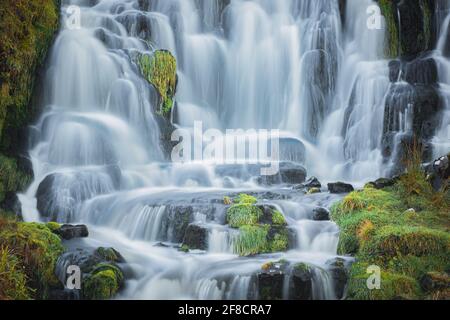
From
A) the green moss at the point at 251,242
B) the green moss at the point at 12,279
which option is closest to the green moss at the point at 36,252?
the green moss at the point at 12,279

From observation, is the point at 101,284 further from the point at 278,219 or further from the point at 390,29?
the point at 390,29

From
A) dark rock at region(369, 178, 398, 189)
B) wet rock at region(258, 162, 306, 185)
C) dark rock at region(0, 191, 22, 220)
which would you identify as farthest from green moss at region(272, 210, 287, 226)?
dark rock at region(0, 191, 22, 220)

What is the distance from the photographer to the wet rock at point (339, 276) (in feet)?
25.7

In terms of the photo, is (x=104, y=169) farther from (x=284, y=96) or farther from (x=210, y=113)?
(x=284, y=96)

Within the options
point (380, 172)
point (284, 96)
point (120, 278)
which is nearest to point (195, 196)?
point (120, 278)

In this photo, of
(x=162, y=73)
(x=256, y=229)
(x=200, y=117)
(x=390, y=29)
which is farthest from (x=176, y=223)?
(x=390, y=29)

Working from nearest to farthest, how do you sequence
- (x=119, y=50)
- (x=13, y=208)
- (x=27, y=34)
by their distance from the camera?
1. (x=13, y=208)
2. (x=27, y=34)
3. (x=119, y=50)

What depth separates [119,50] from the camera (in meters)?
14.5

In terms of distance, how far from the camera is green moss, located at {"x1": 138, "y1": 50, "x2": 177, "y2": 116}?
46.8 feet

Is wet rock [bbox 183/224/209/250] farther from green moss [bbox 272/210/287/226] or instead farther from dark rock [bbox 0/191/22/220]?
dark rock [bbox 0/191/22/220]

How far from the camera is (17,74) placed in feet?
39.3

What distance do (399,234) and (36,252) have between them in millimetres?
5588

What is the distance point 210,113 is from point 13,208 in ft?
22.5

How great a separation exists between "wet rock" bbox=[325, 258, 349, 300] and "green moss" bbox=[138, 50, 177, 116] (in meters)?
7.56
